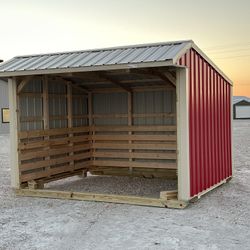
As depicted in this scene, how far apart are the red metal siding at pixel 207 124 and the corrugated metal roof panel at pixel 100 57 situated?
15.6 inches

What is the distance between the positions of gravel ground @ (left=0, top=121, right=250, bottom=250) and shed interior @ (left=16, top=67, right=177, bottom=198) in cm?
154

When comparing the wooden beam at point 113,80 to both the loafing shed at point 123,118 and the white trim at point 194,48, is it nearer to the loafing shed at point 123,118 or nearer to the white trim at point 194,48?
A: the loafing shed at point 123,118

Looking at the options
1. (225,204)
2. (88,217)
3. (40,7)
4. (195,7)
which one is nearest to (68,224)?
(88,217)

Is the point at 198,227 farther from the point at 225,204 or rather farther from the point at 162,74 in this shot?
the point at 162,74

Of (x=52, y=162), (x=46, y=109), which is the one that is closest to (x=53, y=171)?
(x=52, y=162)

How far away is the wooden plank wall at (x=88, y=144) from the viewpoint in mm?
9641

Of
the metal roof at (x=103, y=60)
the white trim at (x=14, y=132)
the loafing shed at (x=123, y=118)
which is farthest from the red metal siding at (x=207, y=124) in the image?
the white trim at (x=14, y=132)

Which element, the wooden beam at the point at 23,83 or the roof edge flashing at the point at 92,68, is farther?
the wooden beam at the point at 23,83

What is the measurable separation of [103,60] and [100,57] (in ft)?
1.23

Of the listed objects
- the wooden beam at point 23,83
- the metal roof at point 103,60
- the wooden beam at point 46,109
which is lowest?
the wooden beam at point 46,109

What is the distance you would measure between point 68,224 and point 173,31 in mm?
12753

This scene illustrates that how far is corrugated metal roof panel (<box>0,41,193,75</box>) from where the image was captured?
25.3 feet

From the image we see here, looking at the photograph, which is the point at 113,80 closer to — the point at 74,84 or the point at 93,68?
the point at 74,84

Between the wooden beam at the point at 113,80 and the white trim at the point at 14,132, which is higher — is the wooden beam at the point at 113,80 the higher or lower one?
the higher one
